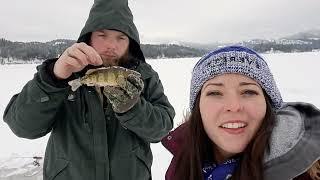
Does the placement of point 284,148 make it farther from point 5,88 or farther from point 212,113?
point 5,88

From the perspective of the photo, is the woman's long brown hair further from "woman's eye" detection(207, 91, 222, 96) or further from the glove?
the glove

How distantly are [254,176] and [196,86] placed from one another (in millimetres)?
515

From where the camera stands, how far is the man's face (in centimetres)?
259

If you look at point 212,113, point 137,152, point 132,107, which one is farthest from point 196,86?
point 137,152

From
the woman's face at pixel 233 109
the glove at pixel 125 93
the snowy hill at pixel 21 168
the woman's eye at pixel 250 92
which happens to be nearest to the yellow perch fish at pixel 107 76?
the glove at pixel 125 93

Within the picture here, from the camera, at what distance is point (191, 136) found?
185cm

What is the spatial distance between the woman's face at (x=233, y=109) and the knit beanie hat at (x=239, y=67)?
3 cm

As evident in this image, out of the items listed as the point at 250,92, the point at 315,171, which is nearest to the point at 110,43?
the point at 250,92

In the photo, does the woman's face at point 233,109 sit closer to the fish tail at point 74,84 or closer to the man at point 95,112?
the man at point 95,112

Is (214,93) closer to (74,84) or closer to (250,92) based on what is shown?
(250,92)

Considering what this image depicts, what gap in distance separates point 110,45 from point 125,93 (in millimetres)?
489

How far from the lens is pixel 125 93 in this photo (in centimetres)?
227

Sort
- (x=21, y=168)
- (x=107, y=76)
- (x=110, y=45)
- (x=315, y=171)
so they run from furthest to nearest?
(x=21, y=168), (x=110, y=45), (x=107, y=76), (x=315, y=171)

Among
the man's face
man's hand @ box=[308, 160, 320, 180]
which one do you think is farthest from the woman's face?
the man's face
